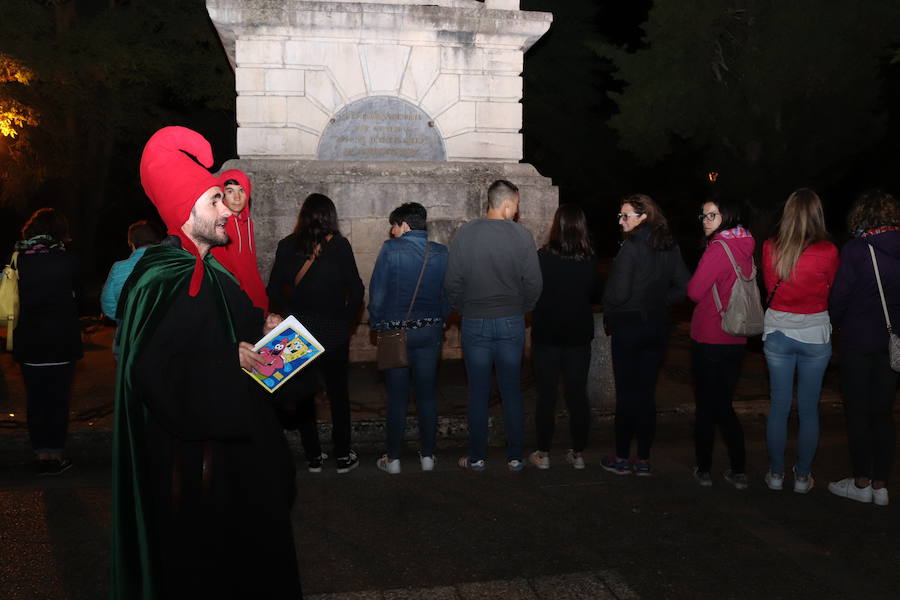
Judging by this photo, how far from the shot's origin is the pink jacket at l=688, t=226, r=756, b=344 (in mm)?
5176

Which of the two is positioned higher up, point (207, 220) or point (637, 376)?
point (207, 220)

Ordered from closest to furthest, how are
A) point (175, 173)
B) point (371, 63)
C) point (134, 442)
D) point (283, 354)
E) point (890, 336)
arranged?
point (134, 442), point (175, 173), point (283, 354), point (890, 336), point (371, 63)

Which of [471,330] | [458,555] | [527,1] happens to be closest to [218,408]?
[458,555]

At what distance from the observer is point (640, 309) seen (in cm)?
541

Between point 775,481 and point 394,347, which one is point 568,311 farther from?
point 775,481

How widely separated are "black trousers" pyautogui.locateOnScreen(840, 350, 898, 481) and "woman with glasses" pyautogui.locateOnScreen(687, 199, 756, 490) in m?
0.68

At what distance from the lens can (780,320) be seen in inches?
204

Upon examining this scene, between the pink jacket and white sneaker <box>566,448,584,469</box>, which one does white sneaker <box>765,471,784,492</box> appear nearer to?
the pink jacket

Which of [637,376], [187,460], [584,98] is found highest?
[584,98]

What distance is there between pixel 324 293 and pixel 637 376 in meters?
2.22

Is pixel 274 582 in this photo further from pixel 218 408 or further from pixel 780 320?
pixel 780 320

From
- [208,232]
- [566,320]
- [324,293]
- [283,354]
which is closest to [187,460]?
[283,354]

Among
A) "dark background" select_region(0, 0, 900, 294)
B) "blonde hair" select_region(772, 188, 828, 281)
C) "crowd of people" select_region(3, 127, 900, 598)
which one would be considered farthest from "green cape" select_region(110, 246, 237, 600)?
"dark background" select_region(0, 0, 900, 294)

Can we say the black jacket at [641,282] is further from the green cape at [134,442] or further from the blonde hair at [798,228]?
the green cape at [134,442]
